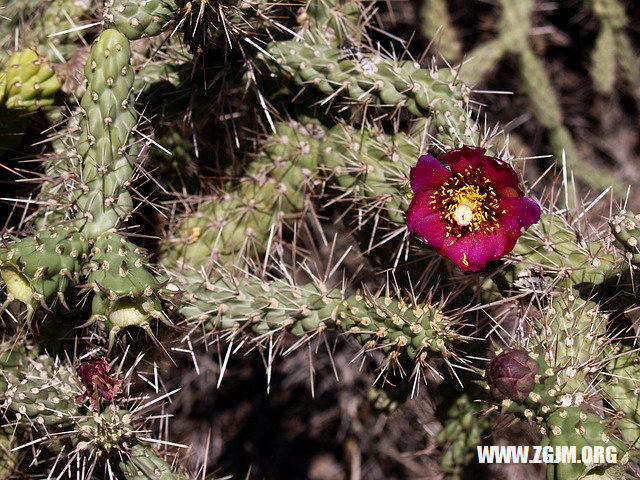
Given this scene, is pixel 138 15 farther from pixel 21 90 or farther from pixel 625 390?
pixel 625 390

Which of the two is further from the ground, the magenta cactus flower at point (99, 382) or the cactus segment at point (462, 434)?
the magenta cactus flower at point (99, 382)

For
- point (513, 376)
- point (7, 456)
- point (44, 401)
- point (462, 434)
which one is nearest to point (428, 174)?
point (513, 376)

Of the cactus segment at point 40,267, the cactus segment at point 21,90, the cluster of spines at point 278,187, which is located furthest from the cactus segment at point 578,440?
the cactus segment at point 21,90

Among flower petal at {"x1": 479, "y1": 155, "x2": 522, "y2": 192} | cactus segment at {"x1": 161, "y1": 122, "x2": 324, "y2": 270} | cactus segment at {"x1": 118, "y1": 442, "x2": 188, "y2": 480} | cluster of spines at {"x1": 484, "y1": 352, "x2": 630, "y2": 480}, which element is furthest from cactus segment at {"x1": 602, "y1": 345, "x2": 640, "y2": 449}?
cactus segment at {"x1": 118, "y1": 442, "x2": 188, "y2": 480}

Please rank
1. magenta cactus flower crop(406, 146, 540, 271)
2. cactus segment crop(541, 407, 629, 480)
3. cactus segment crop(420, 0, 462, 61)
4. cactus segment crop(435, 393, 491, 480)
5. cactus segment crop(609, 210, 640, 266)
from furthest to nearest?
cactus segment crop(420, 0, 462, 61) → cactus segment crop(435, 393, 491, 480) → magenta cactus flower crop(406, 146, 540, 271) → cactus segment crop(609, 210, 640, 266) → cactus segment crop(541, 407, 629, 480)

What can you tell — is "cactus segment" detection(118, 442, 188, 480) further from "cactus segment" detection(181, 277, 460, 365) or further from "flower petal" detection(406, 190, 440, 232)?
"flower petal" detection(406, 190, 440, 232)

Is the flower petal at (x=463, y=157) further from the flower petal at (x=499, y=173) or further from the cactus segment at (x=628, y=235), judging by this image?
the cactus segment at (x=628, y=235)
